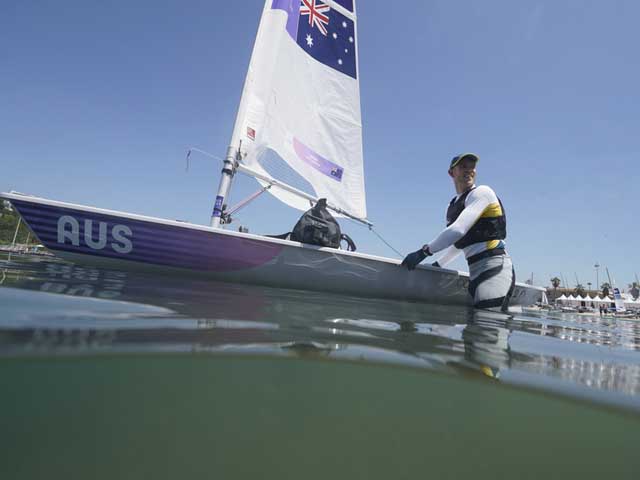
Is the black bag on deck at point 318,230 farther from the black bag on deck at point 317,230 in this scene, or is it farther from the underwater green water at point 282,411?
the underwater green water at point 282,411

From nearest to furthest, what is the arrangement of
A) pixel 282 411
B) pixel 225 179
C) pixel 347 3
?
pixel 282 411, pixel 225 179, pixel 347 3

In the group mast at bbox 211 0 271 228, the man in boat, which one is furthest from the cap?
mast at bbox 211 0 271 228

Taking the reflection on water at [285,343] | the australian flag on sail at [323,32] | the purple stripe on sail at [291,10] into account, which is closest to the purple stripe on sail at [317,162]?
the australian flag on sail at [323,32]

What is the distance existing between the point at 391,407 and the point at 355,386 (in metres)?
0.09

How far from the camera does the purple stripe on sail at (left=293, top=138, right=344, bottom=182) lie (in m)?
5.59

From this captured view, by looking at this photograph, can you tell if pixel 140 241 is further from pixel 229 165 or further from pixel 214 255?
pixel 229 165

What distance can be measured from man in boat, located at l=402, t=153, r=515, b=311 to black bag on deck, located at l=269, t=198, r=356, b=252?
0.80 metres

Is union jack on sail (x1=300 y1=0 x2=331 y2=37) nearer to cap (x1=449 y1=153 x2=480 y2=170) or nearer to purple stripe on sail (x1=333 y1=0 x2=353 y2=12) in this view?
purple stripe on sail (x1=333 y1=0 x2=353 y2=12)

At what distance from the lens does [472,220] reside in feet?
10.2

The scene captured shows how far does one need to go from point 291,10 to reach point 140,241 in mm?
4672

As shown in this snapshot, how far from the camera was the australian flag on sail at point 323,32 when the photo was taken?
5.56 meters

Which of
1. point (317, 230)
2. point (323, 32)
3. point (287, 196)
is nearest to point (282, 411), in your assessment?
point (317, 230)

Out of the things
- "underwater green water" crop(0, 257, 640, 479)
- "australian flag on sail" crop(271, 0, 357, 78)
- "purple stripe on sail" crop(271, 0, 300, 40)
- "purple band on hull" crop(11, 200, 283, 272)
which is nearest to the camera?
"underwater green water" crop(0, 257, 640, 479)

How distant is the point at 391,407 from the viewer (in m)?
0.61
